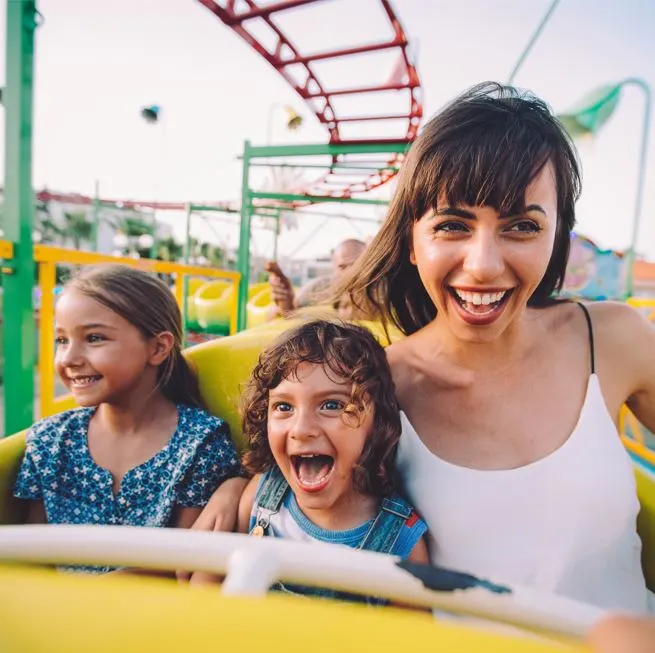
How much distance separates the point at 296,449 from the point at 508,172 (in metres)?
0.55

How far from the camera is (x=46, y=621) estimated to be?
208 mm

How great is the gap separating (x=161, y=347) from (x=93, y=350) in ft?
0.50

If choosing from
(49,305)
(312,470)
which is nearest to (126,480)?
(312,470)

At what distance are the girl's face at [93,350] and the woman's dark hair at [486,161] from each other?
23.1 inches

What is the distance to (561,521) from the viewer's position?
757mm

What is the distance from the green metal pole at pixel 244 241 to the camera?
13.4 feet

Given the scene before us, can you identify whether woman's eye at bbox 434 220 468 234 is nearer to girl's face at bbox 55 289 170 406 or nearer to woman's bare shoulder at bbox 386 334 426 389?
woman's bare shoulder at bbox 386 334 426 389

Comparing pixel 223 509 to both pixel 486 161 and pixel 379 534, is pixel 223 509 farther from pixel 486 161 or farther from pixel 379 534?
pixel 486 161

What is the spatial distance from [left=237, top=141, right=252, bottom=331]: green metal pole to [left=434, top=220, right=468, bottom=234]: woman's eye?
3.28 metres

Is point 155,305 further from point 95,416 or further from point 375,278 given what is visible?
point 375,278

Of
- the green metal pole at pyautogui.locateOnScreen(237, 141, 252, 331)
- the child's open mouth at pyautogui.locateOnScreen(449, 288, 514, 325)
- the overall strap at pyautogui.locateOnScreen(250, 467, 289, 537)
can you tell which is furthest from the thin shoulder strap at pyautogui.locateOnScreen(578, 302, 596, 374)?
the green metal pole at pyautogui.locateOnScreen(237, 141, 252, 331)

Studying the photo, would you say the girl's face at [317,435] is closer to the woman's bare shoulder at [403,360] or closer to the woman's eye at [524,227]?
the woman's bare shoulder at [403,360]

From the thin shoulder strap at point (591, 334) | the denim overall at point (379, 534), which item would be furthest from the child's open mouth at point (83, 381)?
the thin shoulder strap at point (591, 334)

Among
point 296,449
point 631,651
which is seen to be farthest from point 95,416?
point 631,651
